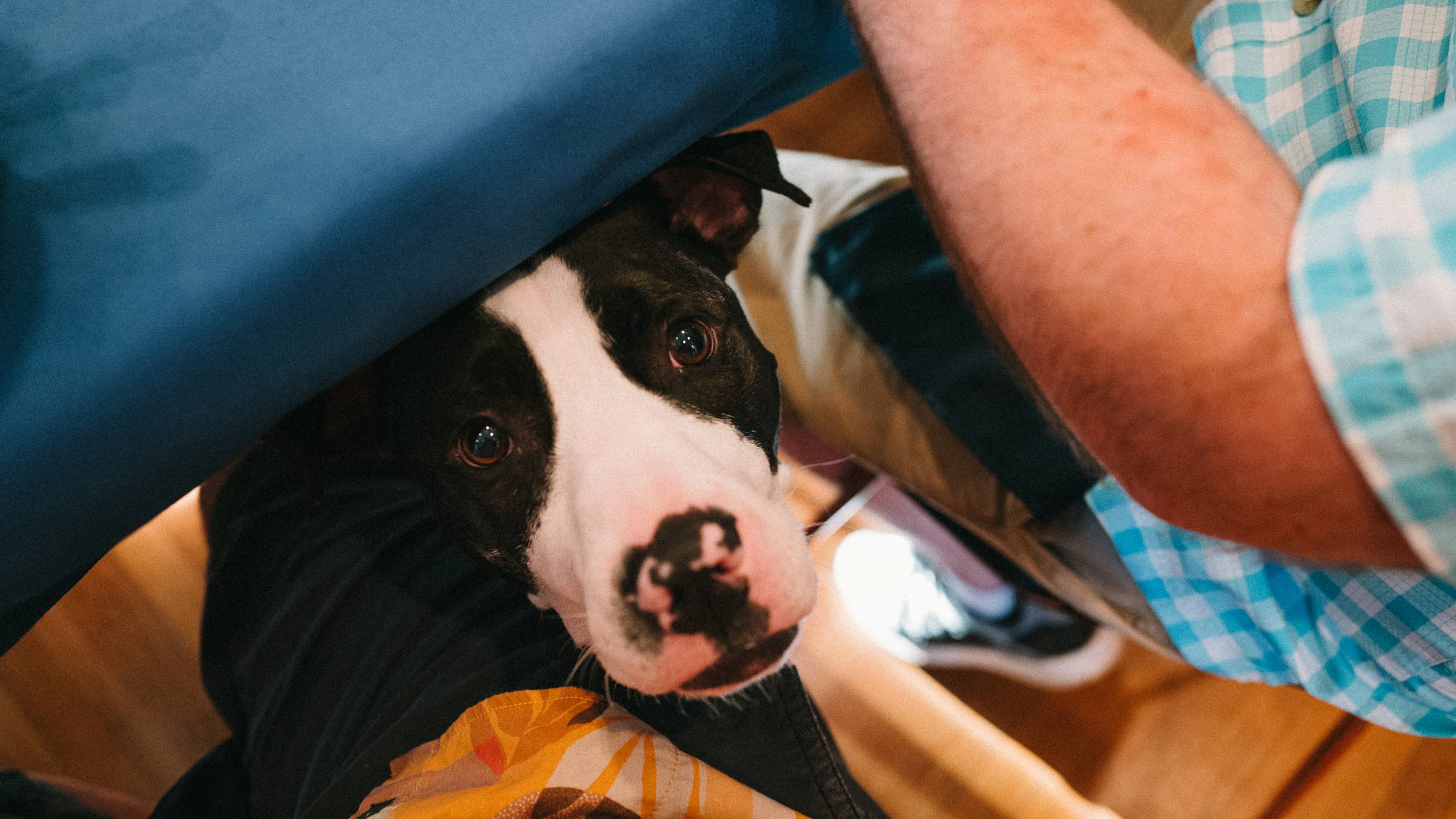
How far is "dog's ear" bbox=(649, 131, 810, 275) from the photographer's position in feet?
3.72

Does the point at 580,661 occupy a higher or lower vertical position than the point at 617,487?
lower

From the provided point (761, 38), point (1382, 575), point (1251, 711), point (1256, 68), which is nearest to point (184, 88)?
point (761, 38)

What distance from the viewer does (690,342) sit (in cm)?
113

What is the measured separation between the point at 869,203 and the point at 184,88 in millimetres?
1278

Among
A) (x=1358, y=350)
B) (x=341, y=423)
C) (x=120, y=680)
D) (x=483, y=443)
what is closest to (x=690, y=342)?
(x=483, y=443)

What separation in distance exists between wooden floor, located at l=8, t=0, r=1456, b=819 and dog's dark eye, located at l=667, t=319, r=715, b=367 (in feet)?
3.80

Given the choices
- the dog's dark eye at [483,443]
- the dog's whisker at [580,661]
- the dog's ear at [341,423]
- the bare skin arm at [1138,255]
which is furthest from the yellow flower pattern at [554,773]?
the bare skin arm at [1138,255]

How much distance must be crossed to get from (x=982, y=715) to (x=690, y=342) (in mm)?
1398

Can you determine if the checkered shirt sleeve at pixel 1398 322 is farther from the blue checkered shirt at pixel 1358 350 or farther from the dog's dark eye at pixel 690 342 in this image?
the dog's dark eye at pixel 690 342

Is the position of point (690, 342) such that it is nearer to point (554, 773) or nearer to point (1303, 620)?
point (554, 773)

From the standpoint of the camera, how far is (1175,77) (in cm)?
70

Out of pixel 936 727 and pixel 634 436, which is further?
pixel 936 727

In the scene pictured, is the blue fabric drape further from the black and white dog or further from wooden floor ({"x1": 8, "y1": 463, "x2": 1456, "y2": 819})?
Answer: wooden floor ({"x1": 8, "y1": 463, "x2": 1456, "y2": 819})

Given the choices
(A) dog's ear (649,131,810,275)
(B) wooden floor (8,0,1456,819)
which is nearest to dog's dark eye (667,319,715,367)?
(A) dog's ear (649,131,810,275)
